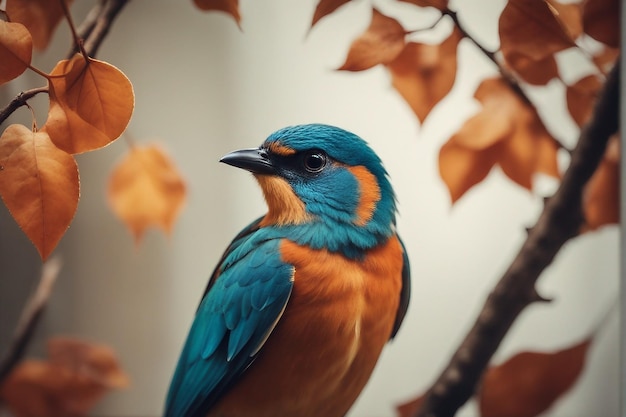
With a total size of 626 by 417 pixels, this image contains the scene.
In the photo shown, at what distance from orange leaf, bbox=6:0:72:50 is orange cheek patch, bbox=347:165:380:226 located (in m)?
0.35

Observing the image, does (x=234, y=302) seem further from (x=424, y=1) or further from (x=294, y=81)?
(x=424, y=1)

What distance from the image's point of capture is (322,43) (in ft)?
2.46

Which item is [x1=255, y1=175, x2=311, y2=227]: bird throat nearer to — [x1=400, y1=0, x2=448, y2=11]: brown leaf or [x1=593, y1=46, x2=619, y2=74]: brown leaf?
[x1=400, y1=0, x2=448, y2=11]: brown leaf

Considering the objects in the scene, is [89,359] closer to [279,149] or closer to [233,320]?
[233,320]

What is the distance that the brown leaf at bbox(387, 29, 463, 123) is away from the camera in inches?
29.4

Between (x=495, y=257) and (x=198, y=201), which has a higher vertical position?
(x=198, y=201)

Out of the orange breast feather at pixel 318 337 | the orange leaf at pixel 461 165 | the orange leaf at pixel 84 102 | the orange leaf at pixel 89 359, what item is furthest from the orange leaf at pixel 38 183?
the orange leaf at pixel 461 165

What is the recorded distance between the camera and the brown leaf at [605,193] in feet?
2.73

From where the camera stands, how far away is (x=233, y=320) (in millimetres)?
650

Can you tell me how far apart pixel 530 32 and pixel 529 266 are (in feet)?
0.94

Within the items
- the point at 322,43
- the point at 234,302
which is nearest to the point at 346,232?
the point at 234,302

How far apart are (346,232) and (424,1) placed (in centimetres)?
28

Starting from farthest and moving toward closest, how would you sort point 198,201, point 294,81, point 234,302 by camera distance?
point 198,201 < point 294,81 < point 234,302

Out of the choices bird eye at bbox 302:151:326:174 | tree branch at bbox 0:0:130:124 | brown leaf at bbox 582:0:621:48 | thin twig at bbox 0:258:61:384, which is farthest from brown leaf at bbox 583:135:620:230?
thin twig at bbox 0:258:61:384
